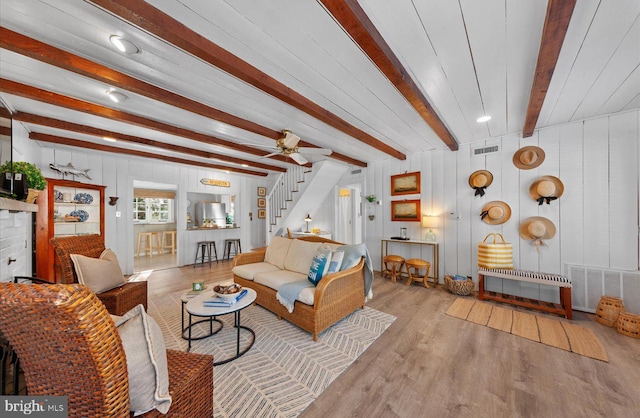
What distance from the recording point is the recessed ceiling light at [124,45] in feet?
5.02

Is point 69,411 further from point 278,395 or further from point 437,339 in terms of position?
point 437,339

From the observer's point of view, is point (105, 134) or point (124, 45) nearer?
point (124, 45)

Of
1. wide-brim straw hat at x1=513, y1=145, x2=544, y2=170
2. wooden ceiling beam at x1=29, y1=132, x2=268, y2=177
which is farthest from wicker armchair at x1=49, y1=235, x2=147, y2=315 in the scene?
wide-brim straw hat at x1=513, y1=145, x2=544, y2=170

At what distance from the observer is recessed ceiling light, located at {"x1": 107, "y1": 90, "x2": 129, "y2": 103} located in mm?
2218

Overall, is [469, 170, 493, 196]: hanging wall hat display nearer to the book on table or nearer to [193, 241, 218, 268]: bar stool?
the book on table

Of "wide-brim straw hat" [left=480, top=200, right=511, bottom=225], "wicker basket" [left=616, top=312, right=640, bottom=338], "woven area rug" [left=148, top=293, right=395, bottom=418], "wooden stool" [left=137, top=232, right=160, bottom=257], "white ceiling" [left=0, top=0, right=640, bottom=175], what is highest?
"white ceiling" [left=0, top=0, right=640, bottom=175]

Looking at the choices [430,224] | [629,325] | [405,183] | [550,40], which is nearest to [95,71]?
[550,40]

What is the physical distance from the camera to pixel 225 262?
620cm

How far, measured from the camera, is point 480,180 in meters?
3.74

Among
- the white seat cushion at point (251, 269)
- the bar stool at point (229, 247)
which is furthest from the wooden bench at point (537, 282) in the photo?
the bar stool at point (229, 247)

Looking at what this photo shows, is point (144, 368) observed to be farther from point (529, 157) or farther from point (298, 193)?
point (529, 157)

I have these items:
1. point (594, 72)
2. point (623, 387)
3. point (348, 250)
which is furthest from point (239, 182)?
point (623, 387)

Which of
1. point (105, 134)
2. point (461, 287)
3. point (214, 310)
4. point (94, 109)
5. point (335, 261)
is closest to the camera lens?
point (214, 310)

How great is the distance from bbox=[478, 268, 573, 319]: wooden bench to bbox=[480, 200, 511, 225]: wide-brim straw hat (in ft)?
2.68
